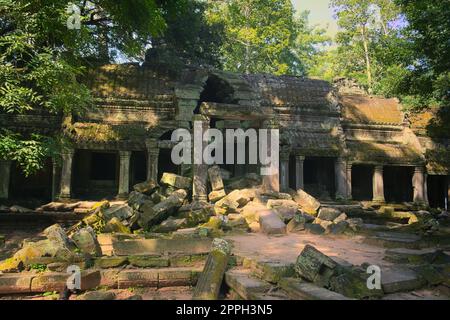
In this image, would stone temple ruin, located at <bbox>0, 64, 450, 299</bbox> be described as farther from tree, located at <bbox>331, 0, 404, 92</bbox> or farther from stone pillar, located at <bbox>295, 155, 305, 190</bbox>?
tree, located at <bbox>331, 0, 404, 92</bbox>

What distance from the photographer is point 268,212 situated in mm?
10297

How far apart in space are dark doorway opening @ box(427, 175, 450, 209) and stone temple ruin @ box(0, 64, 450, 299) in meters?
0.05

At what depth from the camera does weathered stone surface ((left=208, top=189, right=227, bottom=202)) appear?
11938 mm

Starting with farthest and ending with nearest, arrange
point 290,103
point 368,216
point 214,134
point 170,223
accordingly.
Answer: point 290,103 < point 214,134 < point 368,216 < point 170,223

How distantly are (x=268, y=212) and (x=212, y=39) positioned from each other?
1550 cm

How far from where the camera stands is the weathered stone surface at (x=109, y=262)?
6.07 meters

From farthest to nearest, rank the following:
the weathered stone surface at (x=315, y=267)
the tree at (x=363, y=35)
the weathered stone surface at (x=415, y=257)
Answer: the tree at (x=363, y=35) → the weathered stone surface at (x=415, y=257) → the weathered stone surface at (x=315, y=267)

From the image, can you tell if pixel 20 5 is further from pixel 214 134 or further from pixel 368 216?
pixel 368 216

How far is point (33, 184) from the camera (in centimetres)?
1595

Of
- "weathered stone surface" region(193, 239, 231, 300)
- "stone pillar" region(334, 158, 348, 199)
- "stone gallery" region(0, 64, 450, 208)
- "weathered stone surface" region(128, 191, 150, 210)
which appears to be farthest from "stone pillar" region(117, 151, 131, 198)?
"weathered stone surface" region(193, 239, 231, 300)

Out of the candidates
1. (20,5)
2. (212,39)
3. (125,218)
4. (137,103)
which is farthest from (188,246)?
(212,39)

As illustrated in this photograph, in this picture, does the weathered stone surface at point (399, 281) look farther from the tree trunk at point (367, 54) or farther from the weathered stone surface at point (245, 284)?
the tree trunk at point (367, 54)

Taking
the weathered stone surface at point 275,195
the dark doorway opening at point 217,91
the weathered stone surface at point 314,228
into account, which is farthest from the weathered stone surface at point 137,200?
the dark doorway opening at point 217,91

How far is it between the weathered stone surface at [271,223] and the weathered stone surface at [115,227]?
355 centimetres
